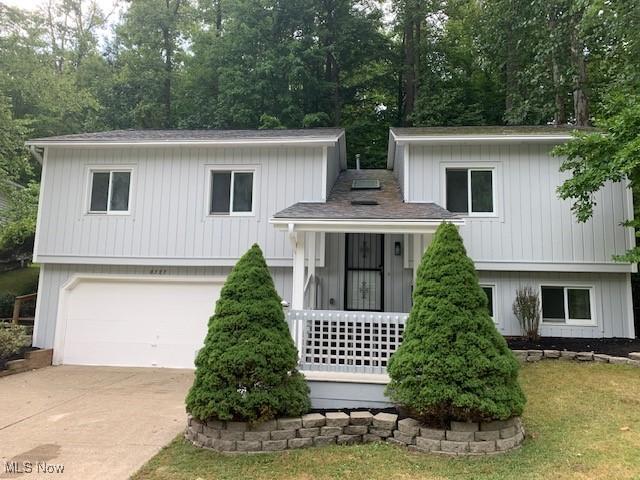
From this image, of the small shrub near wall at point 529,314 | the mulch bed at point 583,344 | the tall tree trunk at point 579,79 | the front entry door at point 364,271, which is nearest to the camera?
the mulch bed at point 583,344

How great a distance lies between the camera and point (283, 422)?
4.69m

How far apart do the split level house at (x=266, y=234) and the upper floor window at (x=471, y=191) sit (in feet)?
0.08

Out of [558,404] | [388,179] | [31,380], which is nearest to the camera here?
[558,404]

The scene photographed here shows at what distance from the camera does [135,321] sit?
9.44m

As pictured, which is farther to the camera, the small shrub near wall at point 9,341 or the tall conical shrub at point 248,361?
the small shrub near wall at point 9,341

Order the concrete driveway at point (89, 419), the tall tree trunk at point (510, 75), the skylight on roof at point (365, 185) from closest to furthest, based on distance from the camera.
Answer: the concrete driveway at point (89, 419)
the skylight on roof at point (365, 185)
the tall tree trunk at point (510, 75)

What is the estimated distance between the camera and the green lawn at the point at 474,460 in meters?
3.93

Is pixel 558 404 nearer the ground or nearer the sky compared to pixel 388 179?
nearer the ground

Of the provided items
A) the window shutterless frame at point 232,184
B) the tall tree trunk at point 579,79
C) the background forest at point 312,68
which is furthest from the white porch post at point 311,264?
the tall tree trunk at point 579,79

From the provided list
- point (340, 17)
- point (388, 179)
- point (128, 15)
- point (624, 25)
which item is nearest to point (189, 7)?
point (128, 15)

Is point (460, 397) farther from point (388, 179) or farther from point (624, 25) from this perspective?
point (624, 25)

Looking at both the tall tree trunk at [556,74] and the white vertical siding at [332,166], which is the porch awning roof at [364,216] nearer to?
the white vertical siding at [332,166]

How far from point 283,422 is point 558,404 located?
12.4 feet

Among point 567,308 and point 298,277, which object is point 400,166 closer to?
point 567,308
